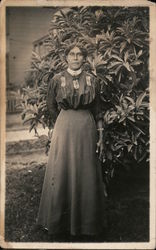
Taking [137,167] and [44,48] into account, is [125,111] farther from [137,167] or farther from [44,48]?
[44,48]

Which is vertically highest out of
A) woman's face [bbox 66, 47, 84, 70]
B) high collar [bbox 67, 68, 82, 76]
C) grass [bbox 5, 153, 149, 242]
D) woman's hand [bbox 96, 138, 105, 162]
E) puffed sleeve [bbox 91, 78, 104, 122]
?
woman's face [bbox 66, 47, 84, 70]

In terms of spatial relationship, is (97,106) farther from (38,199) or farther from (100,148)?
(38,199)

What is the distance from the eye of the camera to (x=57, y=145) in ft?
9.61

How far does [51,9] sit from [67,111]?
2.40 feet

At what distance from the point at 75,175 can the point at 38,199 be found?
49cm

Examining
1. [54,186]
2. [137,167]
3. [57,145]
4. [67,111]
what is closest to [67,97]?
[67,111]

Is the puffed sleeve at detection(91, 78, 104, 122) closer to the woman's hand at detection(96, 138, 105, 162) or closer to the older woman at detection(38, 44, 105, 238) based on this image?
the older woman at detection(38, 44, 105, 238)

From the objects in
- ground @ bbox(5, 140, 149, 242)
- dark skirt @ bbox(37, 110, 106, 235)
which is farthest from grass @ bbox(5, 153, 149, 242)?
dark skirt @ bbox(37, 110, 106, 235)

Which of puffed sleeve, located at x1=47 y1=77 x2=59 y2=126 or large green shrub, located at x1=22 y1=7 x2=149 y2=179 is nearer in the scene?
puffed sleeve, located at x1=47 y1=77 x2=59 y2=126

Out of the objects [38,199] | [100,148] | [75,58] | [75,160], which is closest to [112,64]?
[75,58]

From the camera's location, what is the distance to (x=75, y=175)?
287 cm

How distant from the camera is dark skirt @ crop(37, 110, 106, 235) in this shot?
288 centimetres

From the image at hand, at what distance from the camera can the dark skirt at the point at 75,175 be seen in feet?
9.46

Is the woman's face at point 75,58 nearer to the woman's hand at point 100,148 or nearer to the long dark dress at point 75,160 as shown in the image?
the long dark dress at point 75,160
